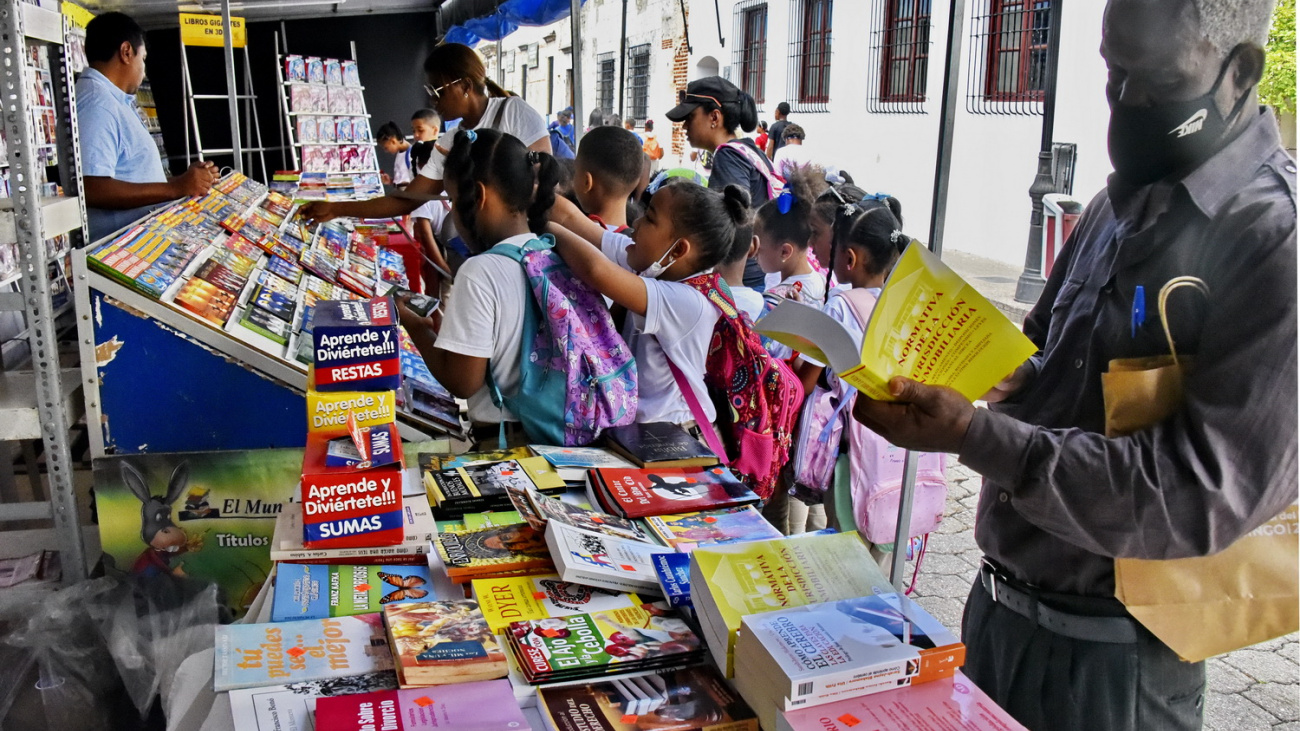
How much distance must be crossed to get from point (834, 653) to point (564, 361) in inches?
47.0

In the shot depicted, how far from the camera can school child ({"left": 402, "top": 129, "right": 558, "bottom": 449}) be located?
2.18 metres

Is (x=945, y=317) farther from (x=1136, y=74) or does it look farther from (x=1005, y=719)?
(x=1005, y=719)

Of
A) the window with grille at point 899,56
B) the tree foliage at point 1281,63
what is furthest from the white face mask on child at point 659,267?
the window with grille at point 899,56

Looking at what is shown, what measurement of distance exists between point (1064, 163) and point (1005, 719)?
346 inches

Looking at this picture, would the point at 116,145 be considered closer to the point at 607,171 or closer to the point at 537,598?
the point at 607,171

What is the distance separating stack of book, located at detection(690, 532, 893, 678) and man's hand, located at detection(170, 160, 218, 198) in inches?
102

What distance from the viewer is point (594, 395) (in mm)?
2254

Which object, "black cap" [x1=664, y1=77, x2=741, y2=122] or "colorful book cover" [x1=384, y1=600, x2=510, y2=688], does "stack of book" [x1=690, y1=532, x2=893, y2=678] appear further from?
"black cap" [x1=664, y1=77, x2=741, y2=122]

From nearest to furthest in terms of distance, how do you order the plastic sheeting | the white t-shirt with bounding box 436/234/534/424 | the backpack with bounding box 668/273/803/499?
the white t-shirt with bounding box 436/234/534/424, the backpack with bounding box 668/273/803/499, the plastic sheeting

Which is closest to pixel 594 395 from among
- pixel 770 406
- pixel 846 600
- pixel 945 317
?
pixel 770 406

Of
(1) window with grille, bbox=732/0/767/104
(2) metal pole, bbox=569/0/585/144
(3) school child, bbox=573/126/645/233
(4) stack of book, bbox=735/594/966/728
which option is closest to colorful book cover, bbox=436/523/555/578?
(4) stack of book, bbox=735/594/966/728

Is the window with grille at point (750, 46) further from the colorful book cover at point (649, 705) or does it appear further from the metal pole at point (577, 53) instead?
the colorful book cover at point (649, 705)

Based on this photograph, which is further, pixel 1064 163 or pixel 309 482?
pixel 1064 163

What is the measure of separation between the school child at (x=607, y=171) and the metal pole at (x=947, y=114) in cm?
111
